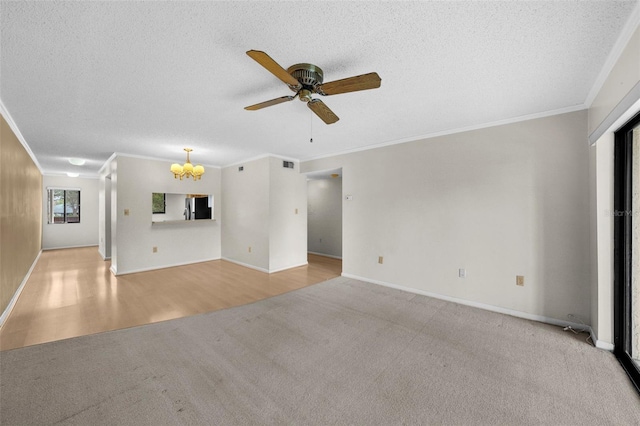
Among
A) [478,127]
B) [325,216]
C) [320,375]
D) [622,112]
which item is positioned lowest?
[320,375]

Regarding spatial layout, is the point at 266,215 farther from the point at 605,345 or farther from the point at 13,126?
the point at 605,345

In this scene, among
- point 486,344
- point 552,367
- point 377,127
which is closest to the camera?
point 552,367

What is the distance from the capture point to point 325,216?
7117 millimetres

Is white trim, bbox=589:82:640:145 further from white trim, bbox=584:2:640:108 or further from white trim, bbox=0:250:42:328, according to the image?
white trim, bbox=0:250:42:328

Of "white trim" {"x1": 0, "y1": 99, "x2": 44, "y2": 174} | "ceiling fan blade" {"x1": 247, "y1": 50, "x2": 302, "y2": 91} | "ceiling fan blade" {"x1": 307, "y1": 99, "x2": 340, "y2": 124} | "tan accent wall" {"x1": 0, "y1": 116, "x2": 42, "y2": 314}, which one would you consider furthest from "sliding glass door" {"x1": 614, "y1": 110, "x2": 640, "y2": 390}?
"tan accent wall" {"x1": 0, "y1": 116, "x2": 42, "y2": 314}

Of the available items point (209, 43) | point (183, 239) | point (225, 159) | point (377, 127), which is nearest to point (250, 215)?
point (225, 159)

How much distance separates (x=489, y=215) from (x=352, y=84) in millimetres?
2590

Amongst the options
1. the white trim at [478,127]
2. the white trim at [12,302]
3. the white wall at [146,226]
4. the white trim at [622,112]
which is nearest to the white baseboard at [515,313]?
the white trim at [622,112]

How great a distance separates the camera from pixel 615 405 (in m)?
1.67

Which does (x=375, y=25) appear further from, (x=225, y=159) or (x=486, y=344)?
(x=225, y=159)

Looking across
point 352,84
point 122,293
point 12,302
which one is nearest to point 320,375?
point 352,84

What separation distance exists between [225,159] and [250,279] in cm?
270

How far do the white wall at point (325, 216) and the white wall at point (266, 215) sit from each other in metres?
1.22

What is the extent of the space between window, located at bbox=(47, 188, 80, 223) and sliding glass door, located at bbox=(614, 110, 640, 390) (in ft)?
39.5
